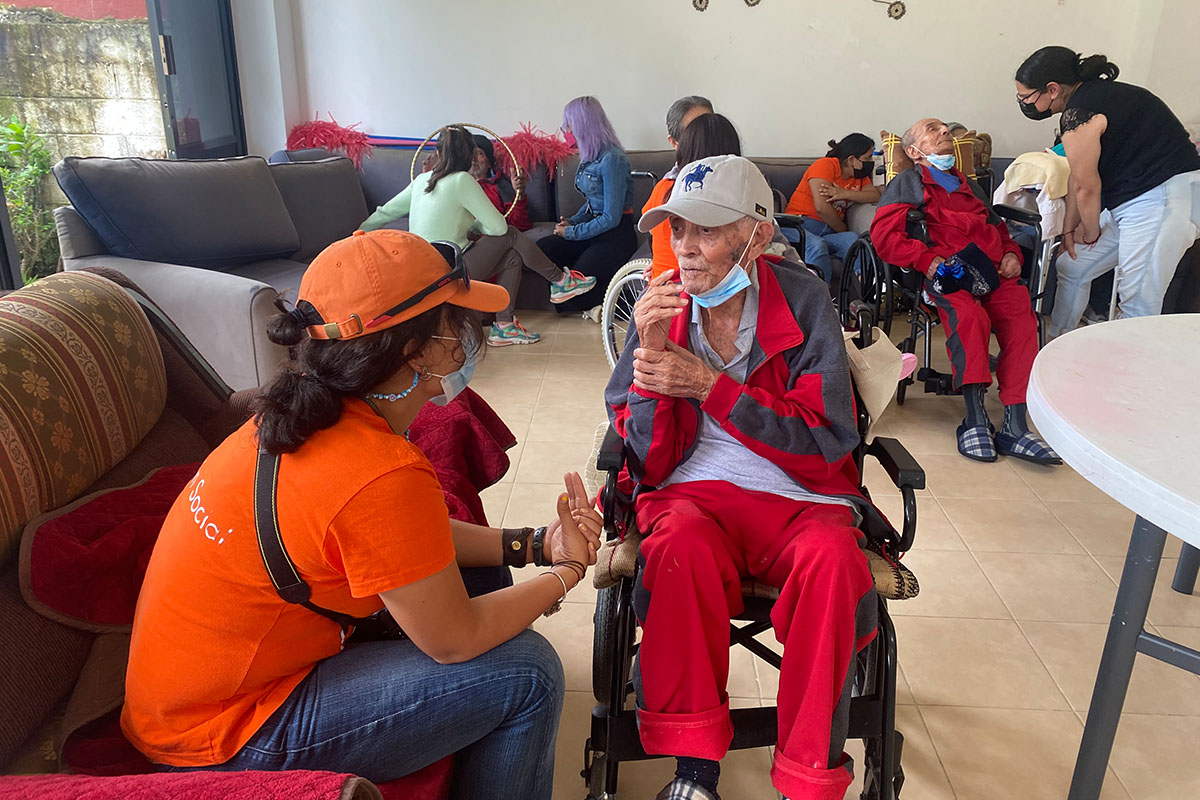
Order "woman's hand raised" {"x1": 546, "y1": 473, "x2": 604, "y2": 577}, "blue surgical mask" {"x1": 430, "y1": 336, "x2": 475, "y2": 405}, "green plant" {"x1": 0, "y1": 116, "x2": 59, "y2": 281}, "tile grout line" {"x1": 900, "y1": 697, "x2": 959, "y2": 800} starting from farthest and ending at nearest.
→ 1. "green plant" {"x1": 0, "y1": 116, "x2": 59, "y2": 281}
2. "tile grout line" {"x1": 900, "y1": 697, "x2": 959, "y2": 800}
3. "woman's hand raised" {"x1": 546, "y1": 473, "x2": 604, "y2": 577}
4. "blue surgical mask" {"x1": 430, "y1": 336, "x2": 475, "y2": 405}

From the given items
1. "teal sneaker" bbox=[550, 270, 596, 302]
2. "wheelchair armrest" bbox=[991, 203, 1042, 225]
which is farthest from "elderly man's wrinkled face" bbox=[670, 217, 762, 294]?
"teal sneaker" bbox=[550, 270, 596, 302]

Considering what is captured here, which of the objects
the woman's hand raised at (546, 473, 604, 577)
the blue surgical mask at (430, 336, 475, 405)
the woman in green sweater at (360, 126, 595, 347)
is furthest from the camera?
the woman in green sweater at (360, 126, 595, 347)

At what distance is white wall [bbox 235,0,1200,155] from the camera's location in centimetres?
509

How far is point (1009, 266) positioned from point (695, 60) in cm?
278

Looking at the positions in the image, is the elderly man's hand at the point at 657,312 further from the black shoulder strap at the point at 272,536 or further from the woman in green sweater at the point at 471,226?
the woman in green sweater at the point at 471,226

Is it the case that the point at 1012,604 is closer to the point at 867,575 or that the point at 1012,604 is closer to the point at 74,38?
the point at 867,575

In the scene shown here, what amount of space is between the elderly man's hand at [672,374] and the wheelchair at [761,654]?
5.8 inches

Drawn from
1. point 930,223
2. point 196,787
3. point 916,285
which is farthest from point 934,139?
point 196,787

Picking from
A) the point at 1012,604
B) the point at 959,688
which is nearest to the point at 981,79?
the point at 1012,604

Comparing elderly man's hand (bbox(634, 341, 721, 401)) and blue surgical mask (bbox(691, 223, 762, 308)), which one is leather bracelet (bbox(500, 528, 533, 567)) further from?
blue surgical mask (bbox(691, 223, 762, 308))

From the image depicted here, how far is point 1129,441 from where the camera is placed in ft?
3.91

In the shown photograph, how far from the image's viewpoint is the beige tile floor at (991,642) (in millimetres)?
1720

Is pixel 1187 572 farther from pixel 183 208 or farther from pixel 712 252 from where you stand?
pixel 183 208

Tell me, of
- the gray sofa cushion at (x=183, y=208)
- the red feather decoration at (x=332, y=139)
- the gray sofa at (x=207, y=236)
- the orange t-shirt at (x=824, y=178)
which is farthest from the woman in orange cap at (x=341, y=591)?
the red feather decoration at (x=332, y=139)
